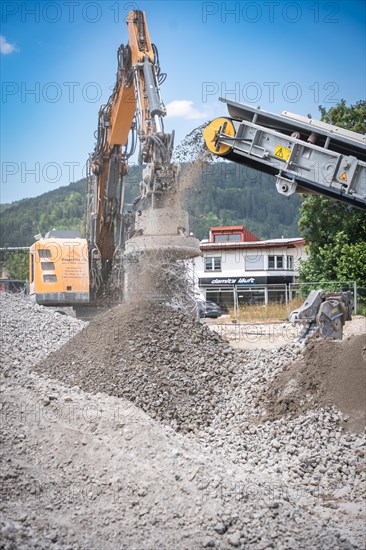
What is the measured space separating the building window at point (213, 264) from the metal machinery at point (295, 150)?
92.3 feet

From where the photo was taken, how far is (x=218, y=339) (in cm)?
921

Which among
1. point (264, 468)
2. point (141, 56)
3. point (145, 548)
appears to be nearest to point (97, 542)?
point (145, 548)

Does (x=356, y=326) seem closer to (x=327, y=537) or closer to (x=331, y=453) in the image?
(x=331, y=453)

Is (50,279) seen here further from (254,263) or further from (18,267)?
(254,263)

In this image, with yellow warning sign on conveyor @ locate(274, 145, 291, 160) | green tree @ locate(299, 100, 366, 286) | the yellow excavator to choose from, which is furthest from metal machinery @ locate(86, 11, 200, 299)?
green tree @ locate(299, 100, 366, 286)

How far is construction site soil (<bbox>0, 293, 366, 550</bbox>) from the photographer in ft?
14.4

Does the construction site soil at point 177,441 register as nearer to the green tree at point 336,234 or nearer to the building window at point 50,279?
the building window at point 50,279

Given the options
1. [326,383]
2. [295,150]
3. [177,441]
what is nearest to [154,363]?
[177,441]

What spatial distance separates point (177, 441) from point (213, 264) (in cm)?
3004

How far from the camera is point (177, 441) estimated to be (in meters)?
6.05

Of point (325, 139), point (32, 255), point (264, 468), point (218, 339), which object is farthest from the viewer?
point (32, 255)

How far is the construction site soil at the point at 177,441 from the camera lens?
4.40 meters

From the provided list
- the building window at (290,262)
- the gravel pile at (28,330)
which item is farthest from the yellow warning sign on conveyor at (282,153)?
the building window at (290,262)

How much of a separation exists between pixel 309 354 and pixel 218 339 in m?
1.96
